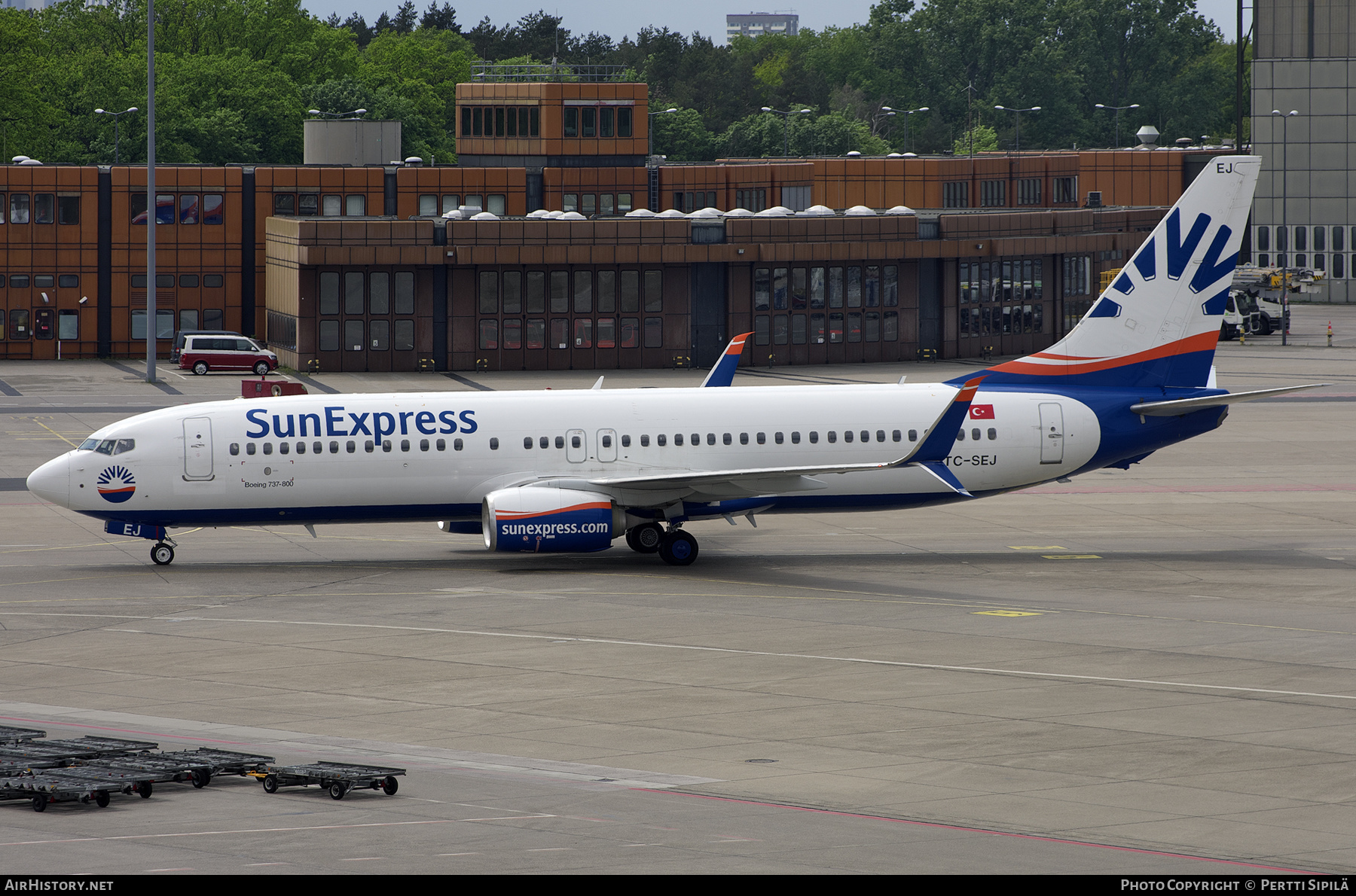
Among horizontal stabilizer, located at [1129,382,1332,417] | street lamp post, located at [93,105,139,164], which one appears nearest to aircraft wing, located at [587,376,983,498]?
horizontal stabilizer, located at [1129,382,1332,417]

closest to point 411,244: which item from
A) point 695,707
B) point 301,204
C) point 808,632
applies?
point 301,204

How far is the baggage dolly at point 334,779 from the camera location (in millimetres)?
21859

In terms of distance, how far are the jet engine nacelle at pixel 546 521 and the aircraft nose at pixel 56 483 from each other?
10.1 meters

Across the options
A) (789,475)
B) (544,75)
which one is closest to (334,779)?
(789,475)

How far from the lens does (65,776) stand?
2169 cm

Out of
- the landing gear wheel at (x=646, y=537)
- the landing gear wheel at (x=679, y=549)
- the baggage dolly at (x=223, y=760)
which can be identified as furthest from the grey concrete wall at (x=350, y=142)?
the baggage dolly at (x=223, y=760)

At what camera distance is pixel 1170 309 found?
1752 inches

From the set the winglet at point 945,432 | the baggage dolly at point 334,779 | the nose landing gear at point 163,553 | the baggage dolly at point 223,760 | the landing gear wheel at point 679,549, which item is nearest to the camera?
the baggage dolly at point 334,779

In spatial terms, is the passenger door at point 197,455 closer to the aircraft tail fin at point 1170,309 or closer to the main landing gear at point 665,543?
the main landing gear at point 665,543

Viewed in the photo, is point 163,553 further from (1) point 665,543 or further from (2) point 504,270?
(2) point 504,270

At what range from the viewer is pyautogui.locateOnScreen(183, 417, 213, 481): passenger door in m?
41.0

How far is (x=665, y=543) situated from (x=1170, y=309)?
14563 millimetres

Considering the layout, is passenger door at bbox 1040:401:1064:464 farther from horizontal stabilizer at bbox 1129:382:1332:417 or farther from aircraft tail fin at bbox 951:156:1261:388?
horizontal stabilizer at bbox 1129:382:1332:417
